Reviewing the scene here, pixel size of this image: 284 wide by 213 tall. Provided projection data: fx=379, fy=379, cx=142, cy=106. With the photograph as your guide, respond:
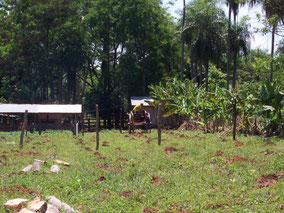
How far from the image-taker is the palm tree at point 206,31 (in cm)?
3203

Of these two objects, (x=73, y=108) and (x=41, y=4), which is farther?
(x=41, y=4)

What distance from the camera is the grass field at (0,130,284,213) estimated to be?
7.61m

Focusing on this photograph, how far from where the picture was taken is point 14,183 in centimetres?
871

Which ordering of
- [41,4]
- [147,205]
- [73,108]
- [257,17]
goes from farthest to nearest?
1. [41,4]
2. [73,108]
3. [257,17]
4. [147,205]

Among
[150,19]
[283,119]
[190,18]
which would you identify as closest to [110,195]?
[283,119]

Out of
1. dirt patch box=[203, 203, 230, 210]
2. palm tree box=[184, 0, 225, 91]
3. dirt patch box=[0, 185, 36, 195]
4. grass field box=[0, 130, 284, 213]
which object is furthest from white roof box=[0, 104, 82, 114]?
dirt patch box=[203, 203, 230, 210]

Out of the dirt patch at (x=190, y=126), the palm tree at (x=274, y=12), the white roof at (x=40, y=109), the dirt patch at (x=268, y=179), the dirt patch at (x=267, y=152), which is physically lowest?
the dirt patch at (x=268, y=179)

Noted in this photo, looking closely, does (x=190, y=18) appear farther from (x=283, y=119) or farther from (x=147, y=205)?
(x=147, y=205)

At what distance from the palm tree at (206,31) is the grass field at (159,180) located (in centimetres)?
1975

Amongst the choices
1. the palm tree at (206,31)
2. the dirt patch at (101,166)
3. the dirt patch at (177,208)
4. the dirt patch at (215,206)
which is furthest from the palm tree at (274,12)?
the palm tree at (206,31)

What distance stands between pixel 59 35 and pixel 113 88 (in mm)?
8052

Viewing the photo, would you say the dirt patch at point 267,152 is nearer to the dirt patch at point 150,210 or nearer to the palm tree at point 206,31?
the dirt patch at point 150,210

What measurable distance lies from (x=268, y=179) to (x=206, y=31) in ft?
81.5

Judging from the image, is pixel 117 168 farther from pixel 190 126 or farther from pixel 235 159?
pixel 190 126
